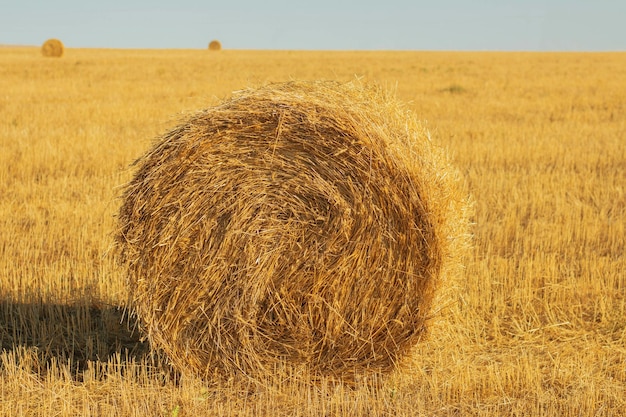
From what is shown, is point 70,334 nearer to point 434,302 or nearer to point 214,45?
point 434,302

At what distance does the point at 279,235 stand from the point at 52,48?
39898 mm

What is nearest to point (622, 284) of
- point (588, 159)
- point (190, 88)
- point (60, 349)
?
point (60, 349)

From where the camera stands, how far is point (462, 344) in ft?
15.9

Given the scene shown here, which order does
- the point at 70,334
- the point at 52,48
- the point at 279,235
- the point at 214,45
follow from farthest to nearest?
1. the point at 214,45
2. the point at 52,48
3. the point at 70,334
4. the point at 279,235

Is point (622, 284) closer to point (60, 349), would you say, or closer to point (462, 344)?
point (462, 344)

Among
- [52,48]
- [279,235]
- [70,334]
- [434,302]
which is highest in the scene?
[52,48]

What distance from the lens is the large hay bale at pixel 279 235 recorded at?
414 centimetres

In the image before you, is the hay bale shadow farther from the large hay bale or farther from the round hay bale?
the round hay bale

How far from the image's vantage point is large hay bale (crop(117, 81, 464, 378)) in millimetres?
4145

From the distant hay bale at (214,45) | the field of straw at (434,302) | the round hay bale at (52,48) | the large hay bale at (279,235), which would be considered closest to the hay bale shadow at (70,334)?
the field of straw at (434,302)

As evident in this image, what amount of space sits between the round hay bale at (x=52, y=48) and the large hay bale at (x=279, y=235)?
3941cm

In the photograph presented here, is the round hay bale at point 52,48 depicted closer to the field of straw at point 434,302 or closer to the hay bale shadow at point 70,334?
the field of straw at point 434,302

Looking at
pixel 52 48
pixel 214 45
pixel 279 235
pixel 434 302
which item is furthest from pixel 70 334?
pixel 214 45

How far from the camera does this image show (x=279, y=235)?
4238mm
